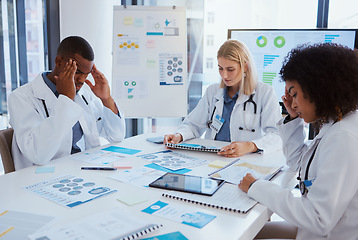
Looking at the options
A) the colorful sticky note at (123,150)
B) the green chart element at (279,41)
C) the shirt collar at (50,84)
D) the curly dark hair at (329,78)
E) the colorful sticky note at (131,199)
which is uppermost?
the green chart element at (279,41)

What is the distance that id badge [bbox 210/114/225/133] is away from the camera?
2.48 m

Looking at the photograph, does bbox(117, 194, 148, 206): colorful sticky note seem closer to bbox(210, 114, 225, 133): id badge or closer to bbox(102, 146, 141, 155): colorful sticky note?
bbox(102, 146, 141, 155): colorful sticky note

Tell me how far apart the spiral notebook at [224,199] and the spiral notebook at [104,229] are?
233 millimetres

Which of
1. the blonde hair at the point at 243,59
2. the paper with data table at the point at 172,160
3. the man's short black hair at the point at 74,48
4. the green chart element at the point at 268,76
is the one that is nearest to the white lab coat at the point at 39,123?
the man's short black hair at the point at 74,48

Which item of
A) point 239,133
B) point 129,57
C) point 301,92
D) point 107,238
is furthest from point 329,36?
point 107,238

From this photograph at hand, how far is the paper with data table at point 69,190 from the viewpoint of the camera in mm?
1241

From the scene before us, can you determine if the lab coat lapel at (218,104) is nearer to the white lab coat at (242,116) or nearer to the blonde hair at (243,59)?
the white lab coat at (242,116)

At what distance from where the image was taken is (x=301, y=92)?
124cm

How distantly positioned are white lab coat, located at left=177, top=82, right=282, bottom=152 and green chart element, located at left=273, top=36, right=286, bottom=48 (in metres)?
0.98

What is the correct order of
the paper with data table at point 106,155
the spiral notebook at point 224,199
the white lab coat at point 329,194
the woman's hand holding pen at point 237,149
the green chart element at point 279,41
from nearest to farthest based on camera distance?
the white lab coat at point 329,194
the spiral notebook at point 224,199
the paper with data table at point 106,155
the woman's hand holding pen at point 237,149
the green chart element at point 279,41

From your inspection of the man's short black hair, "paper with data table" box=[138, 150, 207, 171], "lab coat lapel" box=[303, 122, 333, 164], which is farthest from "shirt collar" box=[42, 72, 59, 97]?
"lab coat lapel" box=[303, 122, 333, 164]

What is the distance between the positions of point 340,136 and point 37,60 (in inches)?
136

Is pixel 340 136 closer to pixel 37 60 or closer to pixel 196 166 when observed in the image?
pixel 196 166

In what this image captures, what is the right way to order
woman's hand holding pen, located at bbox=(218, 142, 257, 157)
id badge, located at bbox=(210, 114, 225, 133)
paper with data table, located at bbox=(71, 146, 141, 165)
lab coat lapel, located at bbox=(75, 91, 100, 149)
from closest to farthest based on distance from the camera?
paper with data table, located at bbox=(71, 146, 141, 165) < woman's hand holding pen, located at bbox=(218, 142, 257, 157) < lab coat lapel, located at bbox=(75, 91, 100, 149) < id badge, located at bbox=(210, 114, 225, 133)
